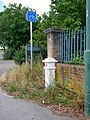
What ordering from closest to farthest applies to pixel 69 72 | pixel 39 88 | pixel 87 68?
1. pixel 87 68
2. pixel 69 72
3. pixel 39 88

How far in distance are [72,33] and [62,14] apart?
694 cm

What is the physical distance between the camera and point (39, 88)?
8328 millimetres

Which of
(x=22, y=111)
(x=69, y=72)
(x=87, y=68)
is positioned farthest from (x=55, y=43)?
(x=87, y=68)

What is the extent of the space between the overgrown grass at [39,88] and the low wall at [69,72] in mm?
226

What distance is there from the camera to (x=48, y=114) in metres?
5.66

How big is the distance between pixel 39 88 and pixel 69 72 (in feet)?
4.45

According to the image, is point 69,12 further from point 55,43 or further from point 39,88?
point 39,88

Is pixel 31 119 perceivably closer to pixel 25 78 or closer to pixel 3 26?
pixel 25 78

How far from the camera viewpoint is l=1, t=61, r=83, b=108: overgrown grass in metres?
6.22

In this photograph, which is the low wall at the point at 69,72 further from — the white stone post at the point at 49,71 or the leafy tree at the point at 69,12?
the leafy tree at the point at 69,12

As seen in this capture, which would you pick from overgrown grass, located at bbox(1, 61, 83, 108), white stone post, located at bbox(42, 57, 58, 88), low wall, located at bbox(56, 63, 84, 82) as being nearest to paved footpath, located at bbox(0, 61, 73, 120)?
overgrown grass, located at bbox(1, 61, 83, 108)

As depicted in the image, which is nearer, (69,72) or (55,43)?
(69,72)

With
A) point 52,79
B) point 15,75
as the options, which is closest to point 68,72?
point 52,79

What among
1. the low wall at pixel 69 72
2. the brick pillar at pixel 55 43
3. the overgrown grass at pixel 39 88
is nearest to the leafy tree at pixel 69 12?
the overgrown grass at pixel 39 88
